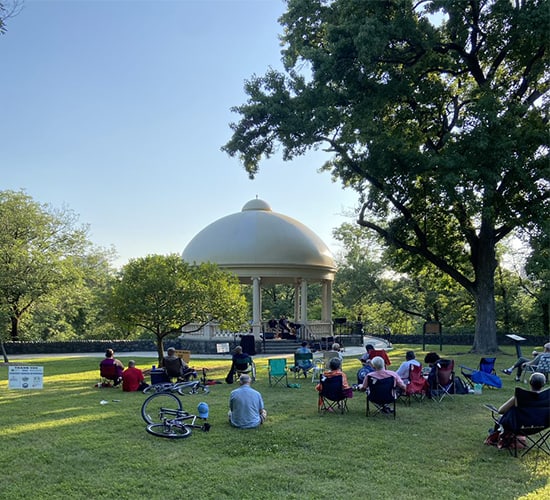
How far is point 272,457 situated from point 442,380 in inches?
209

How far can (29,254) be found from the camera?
2473cm

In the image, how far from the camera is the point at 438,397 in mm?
10227

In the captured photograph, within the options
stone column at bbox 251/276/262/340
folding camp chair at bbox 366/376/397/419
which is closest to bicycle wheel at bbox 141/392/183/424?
folding camp chair at bbox 366/376/397/419

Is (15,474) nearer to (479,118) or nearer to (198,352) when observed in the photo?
(479,118)

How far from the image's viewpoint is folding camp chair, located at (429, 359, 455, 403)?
33.5 feet

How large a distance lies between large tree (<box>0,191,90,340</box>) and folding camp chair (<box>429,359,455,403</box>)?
1679 centimetres

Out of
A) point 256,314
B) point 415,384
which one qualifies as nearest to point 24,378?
point 415,384

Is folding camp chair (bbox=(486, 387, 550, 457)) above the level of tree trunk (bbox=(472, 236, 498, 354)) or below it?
Result: below

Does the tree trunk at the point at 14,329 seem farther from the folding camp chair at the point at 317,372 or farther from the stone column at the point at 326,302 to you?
the folding camp chair at the point at 317,372

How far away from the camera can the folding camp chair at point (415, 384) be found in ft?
31.7

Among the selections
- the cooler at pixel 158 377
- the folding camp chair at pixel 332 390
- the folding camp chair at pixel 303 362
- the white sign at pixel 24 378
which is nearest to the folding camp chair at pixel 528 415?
the folding camp chair at pixel 332 390

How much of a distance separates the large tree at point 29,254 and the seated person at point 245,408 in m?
15.5

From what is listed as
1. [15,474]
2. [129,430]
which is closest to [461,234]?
[129,430]

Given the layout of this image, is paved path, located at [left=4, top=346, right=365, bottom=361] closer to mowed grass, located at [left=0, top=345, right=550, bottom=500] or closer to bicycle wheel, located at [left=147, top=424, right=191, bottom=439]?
mowed grass, located at [left=0, top=345, right=550, bottom=500]
